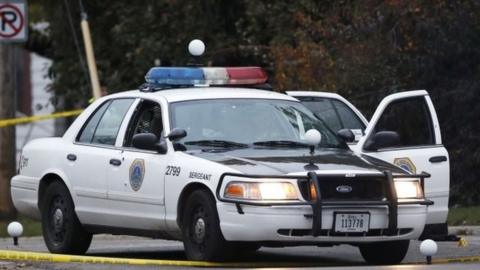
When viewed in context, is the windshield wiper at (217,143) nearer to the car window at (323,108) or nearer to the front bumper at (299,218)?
the front bumper at (299,218)

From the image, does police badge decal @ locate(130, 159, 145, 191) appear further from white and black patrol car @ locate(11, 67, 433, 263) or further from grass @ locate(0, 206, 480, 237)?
grass @ locate(0, 206, 480, 237)

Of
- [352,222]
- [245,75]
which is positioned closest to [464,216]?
[245,75]

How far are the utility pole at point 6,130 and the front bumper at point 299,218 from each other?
37.7 ft

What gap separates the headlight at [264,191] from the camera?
1016cm

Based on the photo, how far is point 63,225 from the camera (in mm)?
12359

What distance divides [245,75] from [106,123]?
134 cm

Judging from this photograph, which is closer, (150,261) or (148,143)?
(150,261)

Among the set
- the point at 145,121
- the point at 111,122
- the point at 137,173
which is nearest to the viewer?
the point at 137,173

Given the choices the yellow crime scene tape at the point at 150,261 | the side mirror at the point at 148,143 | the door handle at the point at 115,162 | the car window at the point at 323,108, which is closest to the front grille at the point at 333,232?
the yellow crime scene tape at the point at 150,261

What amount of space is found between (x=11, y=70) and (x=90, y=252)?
8.76m

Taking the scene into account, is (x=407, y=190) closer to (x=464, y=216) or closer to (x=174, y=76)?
(x=174, y=76)

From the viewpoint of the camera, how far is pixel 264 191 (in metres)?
10.2

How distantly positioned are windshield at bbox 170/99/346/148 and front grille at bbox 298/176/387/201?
3.27ft

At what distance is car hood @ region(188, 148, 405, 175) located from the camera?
1034cm
